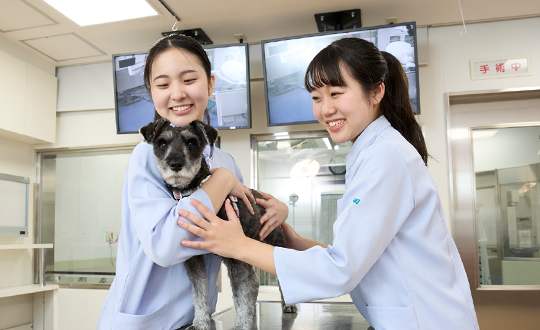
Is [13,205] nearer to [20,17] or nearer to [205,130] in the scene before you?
[20,17]

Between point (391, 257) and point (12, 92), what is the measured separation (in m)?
4.09

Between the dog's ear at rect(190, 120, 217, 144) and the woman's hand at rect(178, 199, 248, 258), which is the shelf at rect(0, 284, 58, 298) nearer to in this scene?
the dog's ear at rect(190, 120, 217, 144)

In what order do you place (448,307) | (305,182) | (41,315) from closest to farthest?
1. (448,307)
2. (305,182)
3. (41,315)

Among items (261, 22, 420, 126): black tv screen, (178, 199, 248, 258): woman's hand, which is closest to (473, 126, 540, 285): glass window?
(261, 22, 420, 126): black tv screen

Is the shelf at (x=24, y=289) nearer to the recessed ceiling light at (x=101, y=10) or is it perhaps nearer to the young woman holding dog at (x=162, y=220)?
the recessed ceiling light at (x=101, y=10)

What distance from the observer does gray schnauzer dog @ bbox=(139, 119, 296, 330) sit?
1184mm

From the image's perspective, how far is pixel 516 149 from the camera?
3.55 meters

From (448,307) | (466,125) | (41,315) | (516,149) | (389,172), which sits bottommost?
(41,315)

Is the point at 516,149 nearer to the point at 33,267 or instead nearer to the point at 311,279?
the point at 311,279

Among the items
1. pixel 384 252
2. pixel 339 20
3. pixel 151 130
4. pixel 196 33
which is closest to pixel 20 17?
pixel 196 33

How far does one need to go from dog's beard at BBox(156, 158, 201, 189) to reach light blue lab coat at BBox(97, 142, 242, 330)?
3 cm

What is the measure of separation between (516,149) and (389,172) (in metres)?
3.22

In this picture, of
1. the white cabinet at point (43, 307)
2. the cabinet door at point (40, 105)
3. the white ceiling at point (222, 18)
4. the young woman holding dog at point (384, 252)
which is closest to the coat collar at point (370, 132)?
the young woman holding dog at point (384, 252)

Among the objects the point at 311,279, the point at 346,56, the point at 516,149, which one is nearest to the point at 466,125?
the point at 516,149
